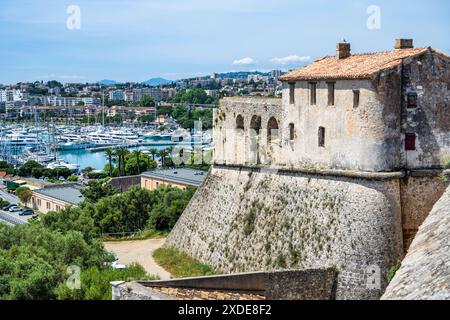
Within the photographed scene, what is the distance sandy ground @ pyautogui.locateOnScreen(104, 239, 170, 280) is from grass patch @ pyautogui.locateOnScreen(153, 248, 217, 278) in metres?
0.44

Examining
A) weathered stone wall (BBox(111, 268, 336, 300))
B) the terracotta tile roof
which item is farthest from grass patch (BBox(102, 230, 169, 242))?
weathered stone wall (BBox(111, 268, 336, 300))

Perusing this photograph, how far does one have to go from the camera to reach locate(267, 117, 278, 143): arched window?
132 feet

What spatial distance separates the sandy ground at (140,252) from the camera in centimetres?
4173

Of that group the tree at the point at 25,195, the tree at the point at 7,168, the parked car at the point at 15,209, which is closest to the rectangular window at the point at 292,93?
the parked car at the point at 15,209

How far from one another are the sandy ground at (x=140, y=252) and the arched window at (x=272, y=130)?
30.2ft

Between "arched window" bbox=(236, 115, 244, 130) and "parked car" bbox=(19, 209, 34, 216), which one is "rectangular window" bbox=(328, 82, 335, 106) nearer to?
"arched window" bbox=(236, 115, 244, 130)

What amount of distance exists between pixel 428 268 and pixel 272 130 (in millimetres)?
24161

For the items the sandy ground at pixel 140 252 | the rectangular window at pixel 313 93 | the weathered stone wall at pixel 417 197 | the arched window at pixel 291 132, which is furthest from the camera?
the sandy ground at pixel 140 252

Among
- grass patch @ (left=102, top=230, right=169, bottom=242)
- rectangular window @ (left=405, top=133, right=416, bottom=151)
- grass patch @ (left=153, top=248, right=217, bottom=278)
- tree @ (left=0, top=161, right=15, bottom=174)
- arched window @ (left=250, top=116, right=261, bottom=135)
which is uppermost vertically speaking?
arched window @ (left=250, top=116, right=261, bottom=135)

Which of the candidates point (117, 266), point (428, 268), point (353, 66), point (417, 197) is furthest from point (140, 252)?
point (428, 268)

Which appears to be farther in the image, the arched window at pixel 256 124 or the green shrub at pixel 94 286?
the arched window at pixel 256 124

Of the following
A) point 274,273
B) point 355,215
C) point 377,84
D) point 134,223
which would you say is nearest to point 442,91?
point 377,84

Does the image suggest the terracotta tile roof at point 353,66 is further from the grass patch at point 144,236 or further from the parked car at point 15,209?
the parked car at point 15,209

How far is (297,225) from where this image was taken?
36.3m
